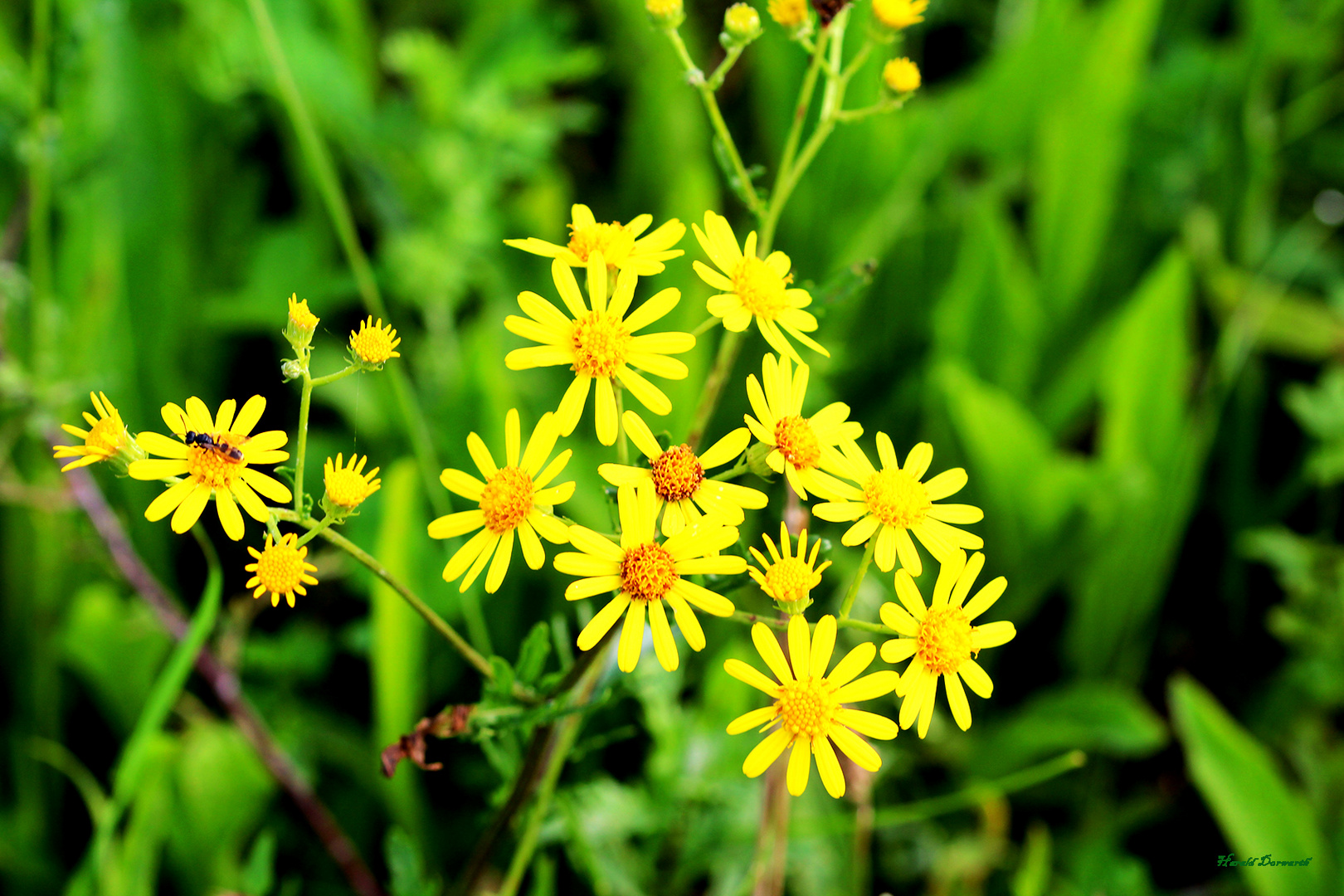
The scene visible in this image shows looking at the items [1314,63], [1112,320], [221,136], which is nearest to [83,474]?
[221,136]

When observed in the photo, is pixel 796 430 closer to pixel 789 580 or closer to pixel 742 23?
pixel 789 580

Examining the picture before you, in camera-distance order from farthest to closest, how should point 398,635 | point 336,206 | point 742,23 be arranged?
point 398,635 < point 336,206 < point 742,23

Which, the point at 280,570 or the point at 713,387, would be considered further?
the point at 713,387

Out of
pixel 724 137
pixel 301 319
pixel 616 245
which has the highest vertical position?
pixel 724 137

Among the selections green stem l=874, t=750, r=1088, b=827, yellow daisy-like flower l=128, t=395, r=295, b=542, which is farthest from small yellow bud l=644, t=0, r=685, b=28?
green stem l=874, t=750, r=1088, b=827

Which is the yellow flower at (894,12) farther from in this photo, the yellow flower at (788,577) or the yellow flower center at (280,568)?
the yellow flower center at (280,568)

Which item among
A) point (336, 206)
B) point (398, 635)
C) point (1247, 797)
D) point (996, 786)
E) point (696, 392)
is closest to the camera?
point (996, 786)

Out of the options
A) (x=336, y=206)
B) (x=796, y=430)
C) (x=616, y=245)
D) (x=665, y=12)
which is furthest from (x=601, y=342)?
(x=336, y=206)
